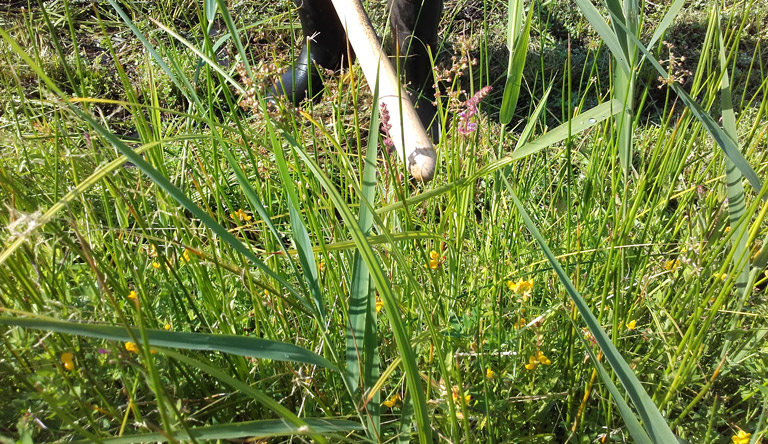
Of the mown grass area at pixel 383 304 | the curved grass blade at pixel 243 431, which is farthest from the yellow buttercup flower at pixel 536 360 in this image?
the curved grass blade at pixel 243 431

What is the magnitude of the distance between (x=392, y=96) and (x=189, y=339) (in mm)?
898

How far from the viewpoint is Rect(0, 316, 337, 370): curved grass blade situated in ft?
1.60

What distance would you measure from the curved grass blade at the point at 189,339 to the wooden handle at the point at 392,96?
2.17ft

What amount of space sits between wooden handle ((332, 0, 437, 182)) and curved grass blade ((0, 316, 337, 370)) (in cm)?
66

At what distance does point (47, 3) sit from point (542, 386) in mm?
3179

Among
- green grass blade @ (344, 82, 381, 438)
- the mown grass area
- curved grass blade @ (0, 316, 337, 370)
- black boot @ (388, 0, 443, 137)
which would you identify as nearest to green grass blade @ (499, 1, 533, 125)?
the mown grass area

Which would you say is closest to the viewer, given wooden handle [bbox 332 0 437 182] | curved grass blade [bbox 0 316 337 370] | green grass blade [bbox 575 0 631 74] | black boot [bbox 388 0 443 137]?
curved grass blade [bbox 0 316 337 370]

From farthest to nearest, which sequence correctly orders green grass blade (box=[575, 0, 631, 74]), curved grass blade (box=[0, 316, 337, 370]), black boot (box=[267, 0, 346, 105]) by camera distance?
black boot (box=[267, 0, 346, 105]) → green grass blade (box=[575, 0, 631, 74]) → curved grass blade (box=[0, 316, 337, 370])

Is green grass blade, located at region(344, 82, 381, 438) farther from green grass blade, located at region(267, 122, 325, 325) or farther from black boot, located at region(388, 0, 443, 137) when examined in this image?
black boot, located at region(388, 0, 443, 137)

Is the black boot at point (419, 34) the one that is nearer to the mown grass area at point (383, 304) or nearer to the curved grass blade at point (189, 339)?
the mown grass area at point (383, 304)

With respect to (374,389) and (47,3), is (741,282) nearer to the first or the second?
(374,389)

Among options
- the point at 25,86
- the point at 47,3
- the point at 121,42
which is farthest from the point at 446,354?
the point at 47,3

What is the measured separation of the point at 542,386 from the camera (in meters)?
0.94

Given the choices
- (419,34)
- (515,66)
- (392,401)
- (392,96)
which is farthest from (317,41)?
(392,401)
